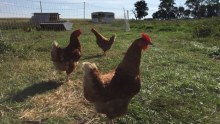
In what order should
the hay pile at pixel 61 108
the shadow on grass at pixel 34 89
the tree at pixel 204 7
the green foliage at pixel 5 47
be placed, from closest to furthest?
the hay pile at pixel 61 108 → the shadow on grass at pixel 34 89 → the green foliage at pixel 5 47 → the tree at pixel 204 7

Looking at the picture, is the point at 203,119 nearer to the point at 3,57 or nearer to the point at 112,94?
the point at 112,94

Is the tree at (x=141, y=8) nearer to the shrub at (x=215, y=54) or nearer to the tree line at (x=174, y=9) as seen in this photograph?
the tree line at (x=174, y=9)

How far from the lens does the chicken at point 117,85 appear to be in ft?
15.8

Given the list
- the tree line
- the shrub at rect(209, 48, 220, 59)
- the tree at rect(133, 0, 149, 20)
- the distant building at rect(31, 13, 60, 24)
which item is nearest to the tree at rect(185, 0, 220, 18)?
the tree line

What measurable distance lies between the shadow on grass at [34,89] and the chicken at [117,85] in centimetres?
198

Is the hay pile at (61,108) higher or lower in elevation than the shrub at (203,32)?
lower

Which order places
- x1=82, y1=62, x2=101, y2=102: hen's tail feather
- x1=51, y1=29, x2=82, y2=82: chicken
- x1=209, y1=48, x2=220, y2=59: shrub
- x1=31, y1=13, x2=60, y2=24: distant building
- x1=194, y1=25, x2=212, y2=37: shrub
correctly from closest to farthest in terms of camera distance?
1. x1=82, y1=62, x2=101, y2=102: hen's tail feather
2. x1=51, y1=29, x2=82, y2=82: chicken
3. x1=209, y1=48, x2=220, y2=59: shrub
4. x1=194, y1=25, x2=212, y2=37: shrub
5. x1=31, y1=13, x2=60, y2=24: distant building

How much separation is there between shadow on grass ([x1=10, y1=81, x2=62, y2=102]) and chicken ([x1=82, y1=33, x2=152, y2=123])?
6.49 ft

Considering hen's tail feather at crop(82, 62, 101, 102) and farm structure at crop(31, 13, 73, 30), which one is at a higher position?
hen's tail feather at crop(82, 62, 101, 102)

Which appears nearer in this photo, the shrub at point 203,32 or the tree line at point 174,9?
the shrub at point 203,32

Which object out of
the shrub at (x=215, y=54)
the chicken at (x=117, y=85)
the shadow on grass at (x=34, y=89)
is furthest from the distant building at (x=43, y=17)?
the chicken at (x=117, y=85)

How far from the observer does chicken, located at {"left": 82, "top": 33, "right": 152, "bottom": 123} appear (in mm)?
4820

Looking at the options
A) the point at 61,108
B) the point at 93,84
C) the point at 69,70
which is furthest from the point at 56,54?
the point at 93,84

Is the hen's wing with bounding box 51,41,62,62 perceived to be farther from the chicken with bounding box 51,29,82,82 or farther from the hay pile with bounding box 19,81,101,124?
the hay pile with bounding box 19,81,101,124
